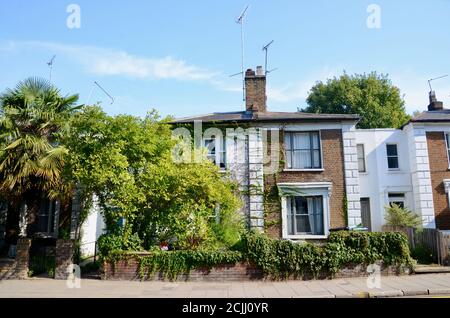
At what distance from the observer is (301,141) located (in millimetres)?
17969

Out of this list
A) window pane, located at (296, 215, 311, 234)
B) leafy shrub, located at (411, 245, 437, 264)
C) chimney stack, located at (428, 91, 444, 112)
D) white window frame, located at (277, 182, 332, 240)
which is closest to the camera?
leafy shrub, located at (411, 245, 437, 264)

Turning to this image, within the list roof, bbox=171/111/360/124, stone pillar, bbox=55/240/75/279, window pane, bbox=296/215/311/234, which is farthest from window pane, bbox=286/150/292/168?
stone pillar, bbox=55/240/75/279

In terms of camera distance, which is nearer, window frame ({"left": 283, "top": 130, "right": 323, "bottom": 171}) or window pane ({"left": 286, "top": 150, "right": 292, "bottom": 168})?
window frame ({"left": 283, "top": 130, "right": 323, "bottom": 171})

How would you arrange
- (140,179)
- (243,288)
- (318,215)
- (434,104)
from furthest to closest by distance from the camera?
(434,104), (318,215), (140,179), (243,288)

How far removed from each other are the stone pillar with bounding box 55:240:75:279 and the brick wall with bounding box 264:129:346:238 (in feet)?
28.9

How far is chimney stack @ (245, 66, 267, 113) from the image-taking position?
19.8 m

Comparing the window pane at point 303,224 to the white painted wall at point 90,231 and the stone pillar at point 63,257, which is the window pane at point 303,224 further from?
the stone pillar at point 63,257

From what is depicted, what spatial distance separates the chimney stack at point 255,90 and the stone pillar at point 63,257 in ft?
37.8

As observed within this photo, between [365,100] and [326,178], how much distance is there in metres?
22.7

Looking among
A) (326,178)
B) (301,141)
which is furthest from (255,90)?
(326,178)

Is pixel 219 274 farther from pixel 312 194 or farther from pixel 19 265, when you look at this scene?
pixel 19 265
